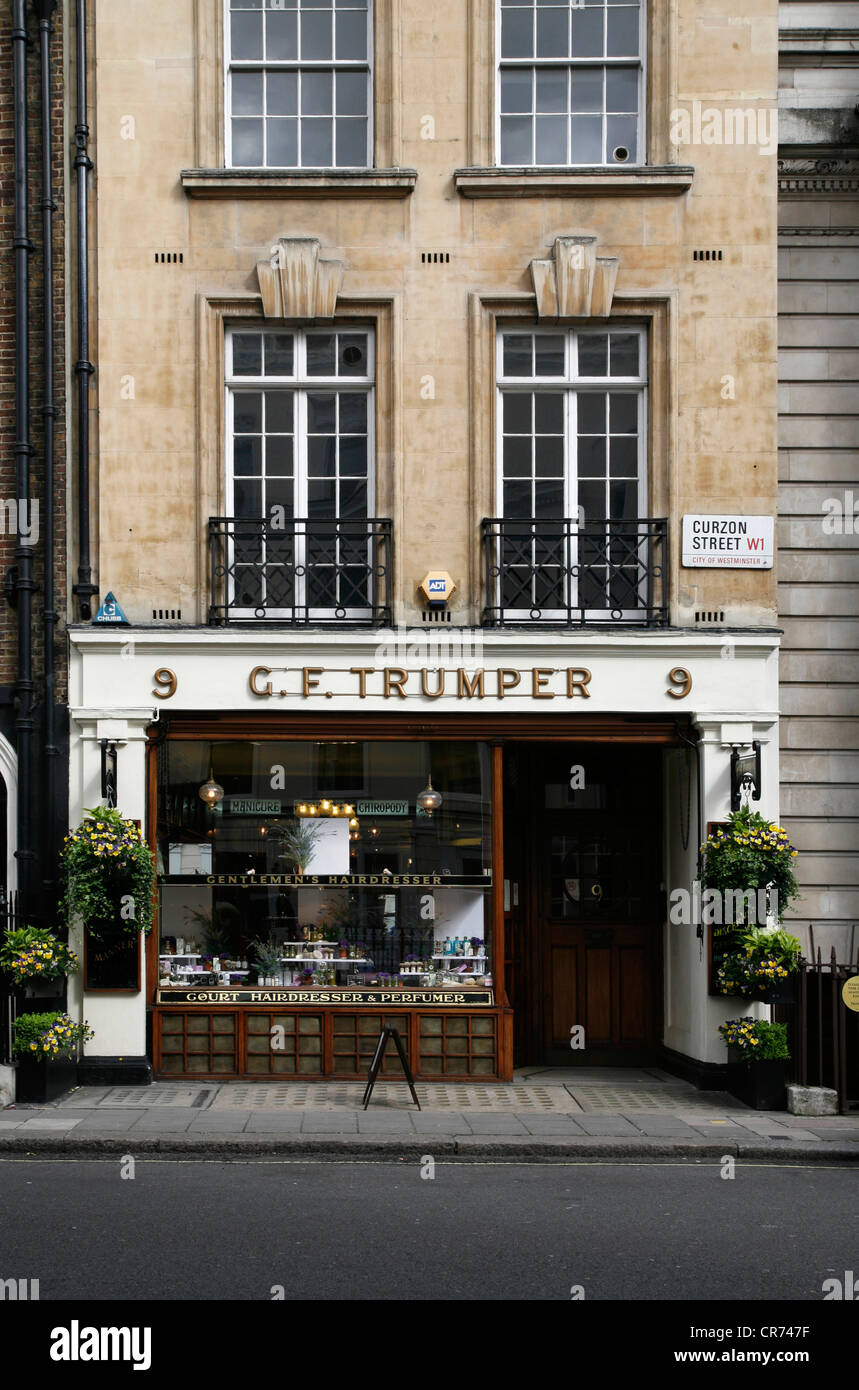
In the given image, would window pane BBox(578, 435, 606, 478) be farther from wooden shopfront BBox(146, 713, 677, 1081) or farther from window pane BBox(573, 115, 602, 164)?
window pane BBox(573, 115, 602, 164)

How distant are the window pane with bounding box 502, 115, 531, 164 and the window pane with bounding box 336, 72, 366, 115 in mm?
1010

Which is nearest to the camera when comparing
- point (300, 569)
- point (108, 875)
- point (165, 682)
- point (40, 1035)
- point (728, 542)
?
point (40, 1035)

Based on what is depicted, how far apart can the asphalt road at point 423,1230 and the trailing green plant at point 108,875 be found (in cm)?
283

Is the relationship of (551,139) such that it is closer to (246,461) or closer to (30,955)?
(246,461)

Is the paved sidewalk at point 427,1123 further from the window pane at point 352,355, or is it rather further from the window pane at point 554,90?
the window pane at point 554,90

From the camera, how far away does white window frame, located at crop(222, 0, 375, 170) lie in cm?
1429

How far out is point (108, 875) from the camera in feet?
43.1

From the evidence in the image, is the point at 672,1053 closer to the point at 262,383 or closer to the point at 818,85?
the point at 262,383

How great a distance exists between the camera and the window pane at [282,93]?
1439cm

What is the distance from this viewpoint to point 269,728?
551 inches

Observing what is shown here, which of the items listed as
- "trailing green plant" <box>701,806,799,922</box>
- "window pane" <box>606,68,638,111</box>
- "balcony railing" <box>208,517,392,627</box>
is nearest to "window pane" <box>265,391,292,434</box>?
"balcony railing" <box>208,517,392,627</box>

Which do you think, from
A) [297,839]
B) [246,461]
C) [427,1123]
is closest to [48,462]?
[246,461]

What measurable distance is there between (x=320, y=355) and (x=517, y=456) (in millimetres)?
2307

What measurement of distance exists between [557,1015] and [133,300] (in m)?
8.95
